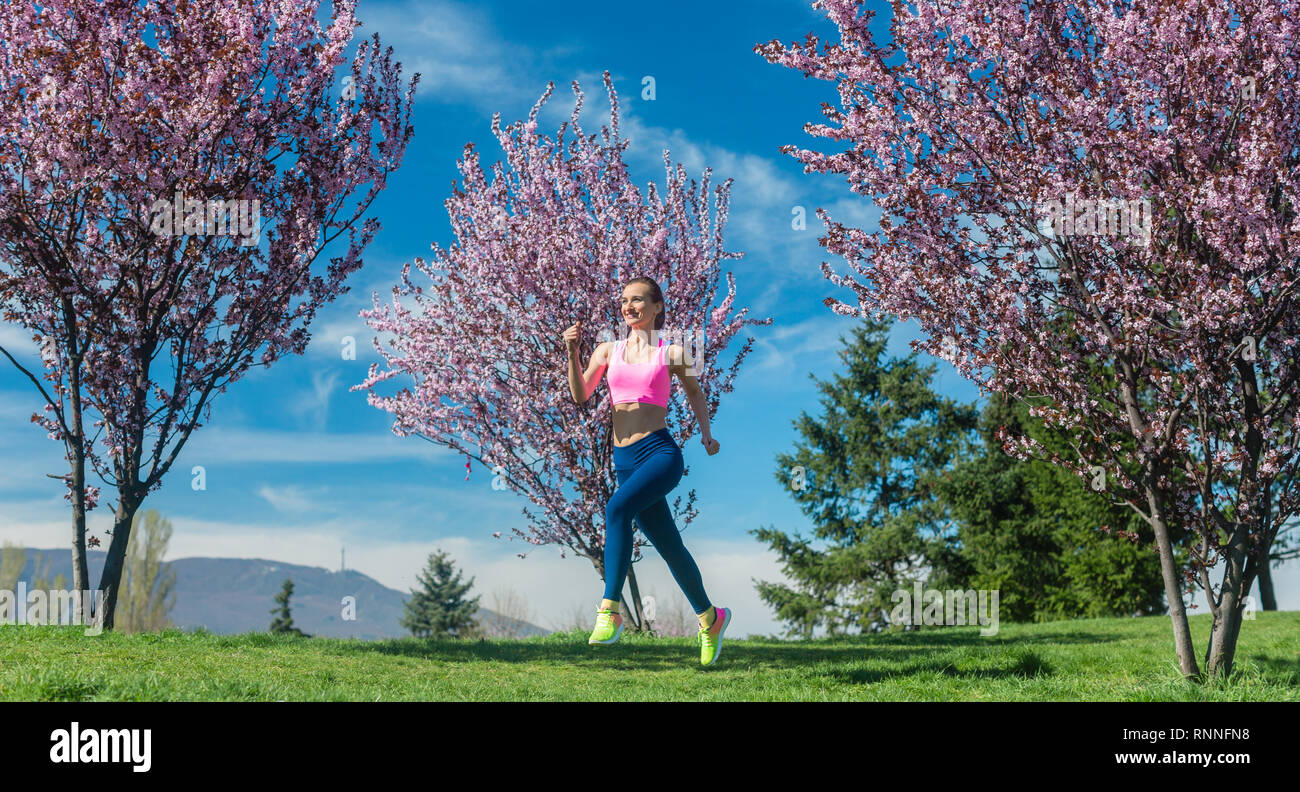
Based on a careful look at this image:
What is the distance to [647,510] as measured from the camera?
6.31 meters

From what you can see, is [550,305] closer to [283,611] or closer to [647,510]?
[647,510]

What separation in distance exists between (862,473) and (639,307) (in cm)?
2400

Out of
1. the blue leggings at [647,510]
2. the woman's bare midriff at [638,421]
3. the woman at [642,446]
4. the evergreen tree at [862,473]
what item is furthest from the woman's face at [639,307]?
the evergreen tree at [862,473]

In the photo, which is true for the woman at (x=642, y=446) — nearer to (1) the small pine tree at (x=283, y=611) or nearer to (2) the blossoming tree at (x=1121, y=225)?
(2) the blossoming tree at (x=1121, y=225)

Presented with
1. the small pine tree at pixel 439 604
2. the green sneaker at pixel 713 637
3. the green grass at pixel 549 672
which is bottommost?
the small pine tree at pixel 439 604

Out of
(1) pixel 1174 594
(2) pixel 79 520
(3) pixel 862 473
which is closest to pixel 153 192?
(2) pixel 79 520

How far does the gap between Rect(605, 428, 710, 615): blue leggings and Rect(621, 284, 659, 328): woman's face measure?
812mm

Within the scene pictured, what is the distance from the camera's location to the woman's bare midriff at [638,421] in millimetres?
6168

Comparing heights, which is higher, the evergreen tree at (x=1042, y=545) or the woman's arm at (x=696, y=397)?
the woman's arm at (x=696, y=397)

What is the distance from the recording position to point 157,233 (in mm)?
10961

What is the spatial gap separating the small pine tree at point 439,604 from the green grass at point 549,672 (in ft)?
108

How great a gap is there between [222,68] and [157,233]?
7.21ft

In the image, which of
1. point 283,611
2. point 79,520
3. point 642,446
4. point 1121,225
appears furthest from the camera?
point 283,611

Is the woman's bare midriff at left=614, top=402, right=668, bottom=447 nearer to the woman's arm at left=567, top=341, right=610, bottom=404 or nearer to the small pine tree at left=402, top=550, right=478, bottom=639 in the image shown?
the woman's arm at left=567, top=341, right=610, bottom=404
